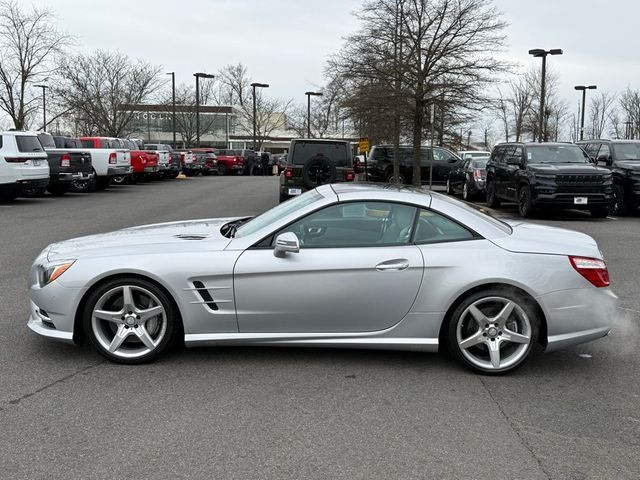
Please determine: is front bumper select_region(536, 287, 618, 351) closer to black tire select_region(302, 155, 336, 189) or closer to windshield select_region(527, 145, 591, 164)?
black tire select_region(302, 155, 336, 189)

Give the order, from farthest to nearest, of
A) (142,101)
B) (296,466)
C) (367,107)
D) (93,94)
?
(142,101) → (93,94) → (367,107) → (296,466)

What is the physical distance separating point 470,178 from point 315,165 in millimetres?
7076

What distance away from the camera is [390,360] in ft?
15.6

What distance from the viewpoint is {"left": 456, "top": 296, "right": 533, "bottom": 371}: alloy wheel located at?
4406 mm

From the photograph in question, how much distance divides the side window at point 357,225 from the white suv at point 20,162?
47.2 ft

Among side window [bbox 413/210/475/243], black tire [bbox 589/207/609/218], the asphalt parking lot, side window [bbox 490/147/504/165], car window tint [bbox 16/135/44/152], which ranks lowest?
the asphalt parking lot

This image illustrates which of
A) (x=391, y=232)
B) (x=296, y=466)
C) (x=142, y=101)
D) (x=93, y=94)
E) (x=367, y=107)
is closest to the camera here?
(x=296, y=466)

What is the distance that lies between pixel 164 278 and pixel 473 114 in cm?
→ 1662

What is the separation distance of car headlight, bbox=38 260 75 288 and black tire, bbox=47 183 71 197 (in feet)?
56.5

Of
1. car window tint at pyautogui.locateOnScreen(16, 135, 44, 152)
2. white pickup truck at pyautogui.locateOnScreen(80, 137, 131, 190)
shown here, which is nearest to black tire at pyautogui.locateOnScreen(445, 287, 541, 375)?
car window tint at pyautogui.locateOnScreen(16, 135, 44, 152)

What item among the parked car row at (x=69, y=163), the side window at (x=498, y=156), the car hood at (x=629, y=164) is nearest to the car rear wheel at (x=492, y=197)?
the side window at (x=498, y=156)

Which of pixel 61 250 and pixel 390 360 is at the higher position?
pixel 61 250

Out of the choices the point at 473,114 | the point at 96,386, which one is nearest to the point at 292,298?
the point at 96,386

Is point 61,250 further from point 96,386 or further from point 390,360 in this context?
point 390,360
